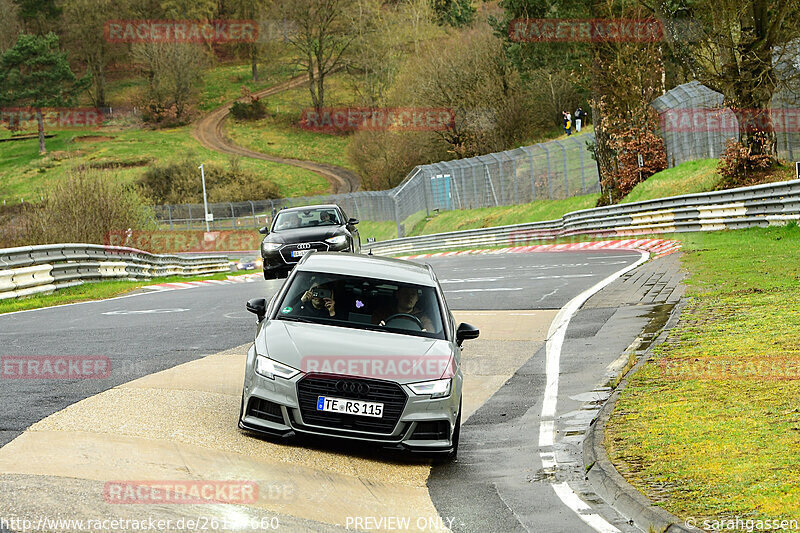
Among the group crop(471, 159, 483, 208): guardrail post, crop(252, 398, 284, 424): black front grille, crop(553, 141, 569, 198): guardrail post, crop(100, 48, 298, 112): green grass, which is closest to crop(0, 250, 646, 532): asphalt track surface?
crop(252, 398, 284, 424): black front grille

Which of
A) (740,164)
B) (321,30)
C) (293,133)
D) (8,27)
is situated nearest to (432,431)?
(740,164)

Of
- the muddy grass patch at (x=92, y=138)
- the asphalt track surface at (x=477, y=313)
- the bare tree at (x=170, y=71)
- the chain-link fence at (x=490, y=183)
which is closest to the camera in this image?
the asphalt track surface at (x=477, y=313)

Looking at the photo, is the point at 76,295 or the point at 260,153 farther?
the point at 260,153

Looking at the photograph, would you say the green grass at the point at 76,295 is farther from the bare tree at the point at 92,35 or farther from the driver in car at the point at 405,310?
the bare tree at the point at 92,35

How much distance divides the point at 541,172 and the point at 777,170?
62.7 ft

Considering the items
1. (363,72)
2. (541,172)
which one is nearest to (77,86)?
(363,72)

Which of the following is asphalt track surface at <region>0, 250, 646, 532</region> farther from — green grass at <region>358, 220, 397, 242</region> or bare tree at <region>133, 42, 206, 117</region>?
bare tree at <region>133, 42, 206, 117</region>

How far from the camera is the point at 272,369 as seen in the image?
27.0ft

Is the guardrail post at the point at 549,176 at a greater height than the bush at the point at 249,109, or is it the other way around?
the bush at the point at 249,109

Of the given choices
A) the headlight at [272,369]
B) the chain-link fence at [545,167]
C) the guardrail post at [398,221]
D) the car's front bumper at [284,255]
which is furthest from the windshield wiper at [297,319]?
A: the guardrail post at [398,221]

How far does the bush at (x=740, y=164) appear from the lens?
32.3m

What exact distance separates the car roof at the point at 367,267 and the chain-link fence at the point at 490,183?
35.7 m

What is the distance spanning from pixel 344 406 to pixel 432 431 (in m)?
0.75

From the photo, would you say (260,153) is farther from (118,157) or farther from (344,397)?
(344,397)
